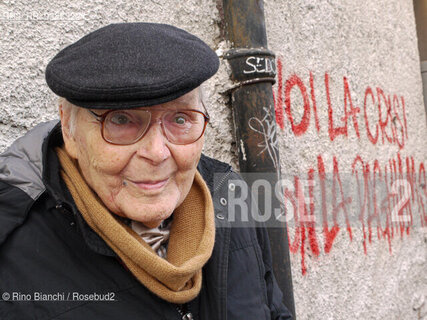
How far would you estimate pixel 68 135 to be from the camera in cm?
122

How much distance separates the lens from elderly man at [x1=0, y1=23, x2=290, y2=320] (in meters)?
1.07

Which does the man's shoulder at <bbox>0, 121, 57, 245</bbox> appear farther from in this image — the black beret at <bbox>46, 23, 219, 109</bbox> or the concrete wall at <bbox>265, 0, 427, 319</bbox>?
the concrete wall at <bbox>265, 0, 427, 319</bbox>

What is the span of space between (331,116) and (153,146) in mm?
2069

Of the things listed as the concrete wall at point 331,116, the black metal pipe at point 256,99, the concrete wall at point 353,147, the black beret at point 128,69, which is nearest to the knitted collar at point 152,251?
the black beret at point 128,69

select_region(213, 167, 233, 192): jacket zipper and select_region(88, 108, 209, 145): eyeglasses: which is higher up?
select_region(88, 108, 209, 145): eyeglasses

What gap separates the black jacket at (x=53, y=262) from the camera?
109 cm

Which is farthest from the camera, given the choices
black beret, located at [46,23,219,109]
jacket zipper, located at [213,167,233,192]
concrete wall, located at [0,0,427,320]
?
concrete wall, located at [0,0,427,320]

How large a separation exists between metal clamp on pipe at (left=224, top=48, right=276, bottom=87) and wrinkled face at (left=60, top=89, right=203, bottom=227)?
88 cm

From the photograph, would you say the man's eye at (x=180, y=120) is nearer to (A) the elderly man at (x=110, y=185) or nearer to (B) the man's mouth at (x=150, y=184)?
(A) the elderly man at (x=110, y=185)

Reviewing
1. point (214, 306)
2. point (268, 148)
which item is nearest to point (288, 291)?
point (268, 148)

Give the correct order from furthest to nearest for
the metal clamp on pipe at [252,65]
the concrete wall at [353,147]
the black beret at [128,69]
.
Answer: the concrete wall at [353,147], the metal clamp on pipe at [252,65], the black beret at [128,69]

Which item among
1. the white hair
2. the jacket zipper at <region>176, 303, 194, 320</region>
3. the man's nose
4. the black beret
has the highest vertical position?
the black beret

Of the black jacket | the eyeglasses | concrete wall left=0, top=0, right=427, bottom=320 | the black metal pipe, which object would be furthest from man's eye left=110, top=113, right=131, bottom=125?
the black metal pipe

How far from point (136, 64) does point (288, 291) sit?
1.43 metres
